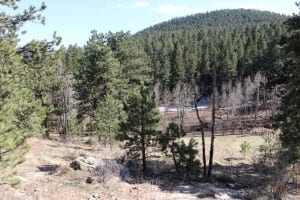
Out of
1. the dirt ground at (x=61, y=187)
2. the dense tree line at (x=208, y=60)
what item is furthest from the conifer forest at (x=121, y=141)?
the dense tree line at (x=208, y=60)

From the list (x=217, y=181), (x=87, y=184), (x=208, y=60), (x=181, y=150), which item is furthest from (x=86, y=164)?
(x=208, y=60)

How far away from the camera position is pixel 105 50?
40.1 m

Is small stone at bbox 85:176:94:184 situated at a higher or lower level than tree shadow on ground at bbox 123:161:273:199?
higher

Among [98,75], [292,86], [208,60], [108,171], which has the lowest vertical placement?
[108,171]

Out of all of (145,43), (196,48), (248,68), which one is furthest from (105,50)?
(145,43)

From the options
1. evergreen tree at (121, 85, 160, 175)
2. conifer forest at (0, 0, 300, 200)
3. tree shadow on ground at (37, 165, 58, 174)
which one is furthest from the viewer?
evergreen tree at (121, 85, 160, 175)

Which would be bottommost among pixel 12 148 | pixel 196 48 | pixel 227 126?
pixel 227 126

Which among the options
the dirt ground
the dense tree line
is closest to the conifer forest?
the dirt ground

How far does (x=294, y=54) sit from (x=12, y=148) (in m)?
13.6

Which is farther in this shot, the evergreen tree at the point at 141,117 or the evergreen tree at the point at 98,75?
the evergreen tree at the point at 98,75

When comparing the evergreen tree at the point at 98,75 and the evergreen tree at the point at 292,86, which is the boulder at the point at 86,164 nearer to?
the evergreen tree at the point at 292,86

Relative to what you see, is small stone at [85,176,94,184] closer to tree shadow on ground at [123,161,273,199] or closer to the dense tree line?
tree shadow on ground at [123,161,273,199]

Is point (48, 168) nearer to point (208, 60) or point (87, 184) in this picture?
point (87, 184)

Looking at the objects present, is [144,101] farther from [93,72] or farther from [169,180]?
[93,72]
